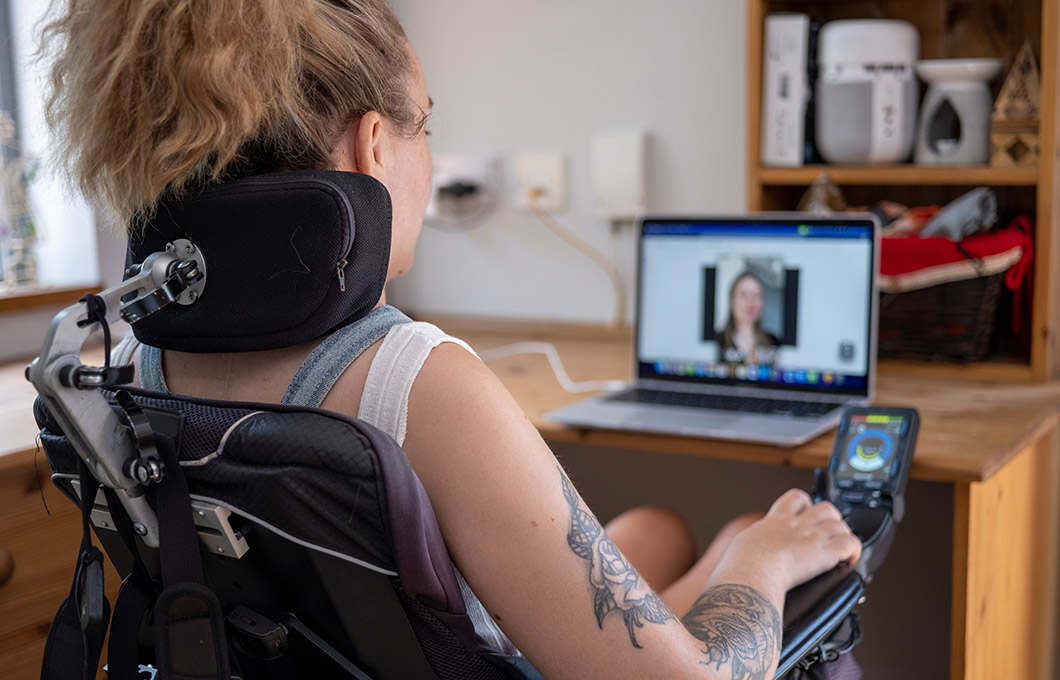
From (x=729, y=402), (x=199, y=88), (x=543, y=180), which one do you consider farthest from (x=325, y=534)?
(x=543, y=180)

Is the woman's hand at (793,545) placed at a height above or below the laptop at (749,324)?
below

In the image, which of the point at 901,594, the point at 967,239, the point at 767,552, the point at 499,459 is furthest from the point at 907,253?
the point at 499,459

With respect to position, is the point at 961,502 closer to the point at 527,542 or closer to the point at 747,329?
the point at 747,329

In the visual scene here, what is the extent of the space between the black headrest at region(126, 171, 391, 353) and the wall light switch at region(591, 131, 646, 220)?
1277 mm

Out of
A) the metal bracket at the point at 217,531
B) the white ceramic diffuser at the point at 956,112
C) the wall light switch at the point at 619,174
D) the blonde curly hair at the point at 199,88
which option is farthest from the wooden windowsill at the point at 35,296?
the white ceramic diffuser at the point at 956,112

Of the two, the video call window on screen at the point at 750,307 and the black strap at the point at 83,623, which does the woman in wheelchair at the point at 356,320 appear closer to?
the black strap at the point at 83,623

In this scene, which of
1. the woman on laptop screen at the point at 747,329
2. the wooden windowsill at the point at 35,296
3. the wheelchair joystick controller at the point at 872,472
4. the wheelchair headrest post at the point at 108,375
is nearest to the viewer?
the wheelchair headrest post at the point at 108,375

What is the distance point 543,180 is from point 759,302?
0.65 m

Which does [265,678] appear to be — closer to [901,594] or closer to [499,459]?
[499,459]

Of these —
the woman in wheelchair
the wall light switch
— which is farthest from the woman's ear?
the wall light switch

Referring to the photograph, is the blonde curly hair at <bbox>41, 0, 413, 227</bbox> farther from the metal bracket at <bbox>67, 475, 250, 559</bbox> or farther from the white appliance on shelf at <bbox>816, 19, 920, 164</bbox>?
the white appliance on shelf at <bbox>816, 19, 920, 164</bbox>

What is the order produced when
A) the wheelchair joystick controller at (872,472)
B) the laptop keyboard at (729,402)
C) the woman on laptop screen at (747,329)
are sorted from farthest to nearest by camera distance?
1. the woman on laptop screen at (747,329)
2. the laptop keyboard at (729,402)
3. the wheelchair joystick controller at (872,472)

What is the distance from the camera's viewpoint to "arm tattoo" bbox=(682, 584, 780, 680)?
79 centimetres

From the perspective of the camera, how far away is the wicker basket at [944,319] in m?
1.57
